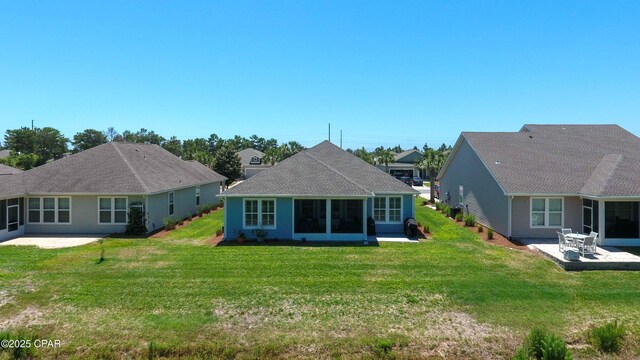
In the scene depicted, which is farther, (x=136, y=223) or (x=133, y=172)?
(x=133, y=172)

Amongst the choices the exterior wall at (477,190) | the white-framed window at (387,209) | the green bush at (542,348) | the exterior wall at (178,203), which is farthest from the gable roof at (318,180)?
the green bush at (542,348)

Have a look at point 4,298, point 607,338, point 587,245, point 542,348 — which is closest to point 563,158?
point 587,245

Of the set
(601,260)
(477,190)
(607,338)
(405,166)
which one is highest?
(405,166)

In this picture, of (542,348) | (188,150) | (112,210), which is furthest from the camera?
(188,150)

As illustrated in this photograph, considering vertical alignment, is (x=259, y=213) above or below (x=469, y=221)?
above

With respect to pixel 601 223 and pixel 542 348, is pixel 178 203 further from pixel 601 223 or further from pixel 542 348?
pixel 601 223

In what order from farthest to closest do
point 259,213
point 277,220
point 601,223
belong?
point 259,213
point 277,220
point 601,223

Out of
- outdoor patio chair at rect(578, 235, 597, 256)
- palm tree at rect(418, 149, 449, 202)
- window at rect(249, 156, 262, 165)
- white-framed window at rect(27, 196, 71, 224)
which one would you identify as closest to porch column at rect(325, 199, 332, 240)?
outdoor patio chair at rect(578, 235, 597, 256)
